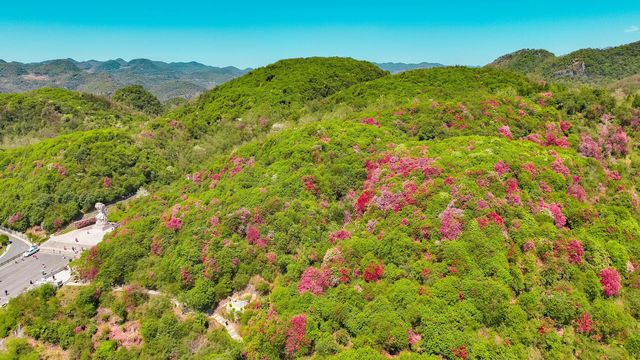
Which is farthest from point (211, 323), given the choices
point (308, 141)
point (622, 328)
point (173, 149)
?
point (173, 149)

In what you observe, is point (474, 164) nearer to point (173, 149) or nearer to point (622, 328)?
point (622, 328)

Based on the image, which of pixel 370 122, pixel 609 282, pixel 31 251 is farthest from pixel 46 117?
pixel 609 282

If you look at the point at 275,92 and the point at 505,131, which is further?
the point at 275,92

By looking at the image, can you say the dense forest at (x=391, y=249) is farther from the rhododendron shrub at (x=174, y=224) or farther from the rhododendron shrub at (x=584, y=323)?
the rhododendron shrub at (x=174, y=224)

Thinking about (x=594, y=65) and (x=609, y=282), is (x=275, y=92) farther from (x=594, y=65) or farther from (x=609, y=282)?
(x=594, y=65)

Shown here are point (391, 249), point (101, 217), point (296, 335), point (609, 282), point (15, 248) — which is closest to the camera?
point (296, 335)

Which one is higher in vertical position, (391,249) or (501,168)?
(501,168)
